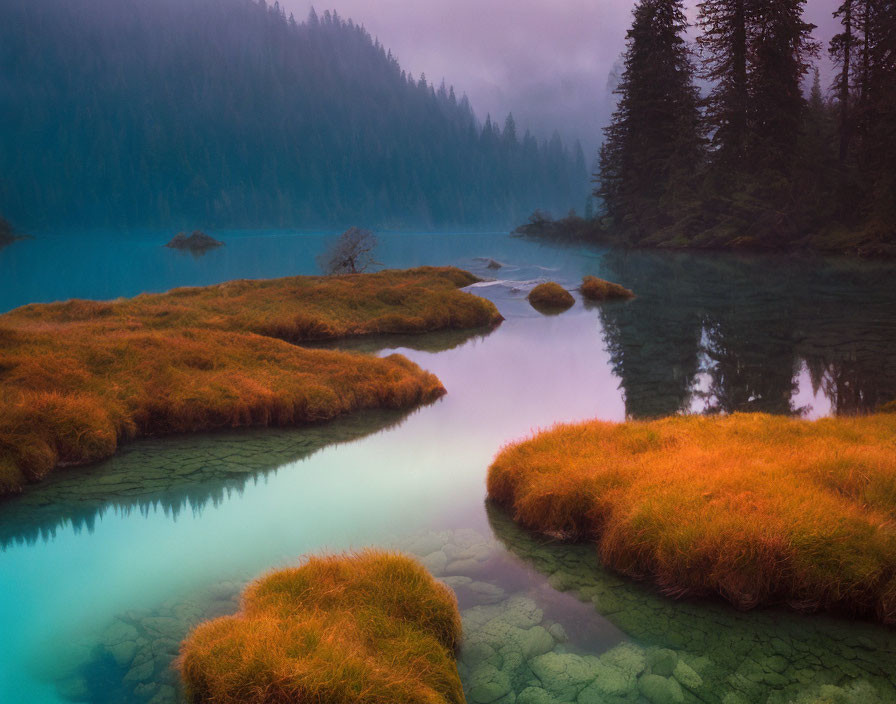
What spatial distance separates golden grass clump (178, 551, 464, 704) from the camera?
474 cm

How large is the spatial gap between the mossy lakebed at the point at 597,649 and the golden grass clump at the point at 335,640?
40cm

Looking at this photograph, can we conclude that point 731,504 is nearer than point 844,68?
Yes

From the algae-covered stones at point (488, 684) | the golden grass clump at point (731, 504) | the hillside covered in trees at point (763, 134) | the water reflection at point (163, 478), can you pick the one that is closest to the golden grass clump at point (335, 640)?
the algae-covered stones at point (488, 684)

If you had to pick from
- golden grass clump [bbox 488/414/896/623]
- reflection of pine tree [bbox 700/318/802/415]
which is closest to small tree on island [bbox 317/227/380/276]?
reflection of pine tree [bbox 700/318/802/415]

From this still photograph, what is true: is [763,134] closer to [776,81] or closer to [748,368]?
[776,81]

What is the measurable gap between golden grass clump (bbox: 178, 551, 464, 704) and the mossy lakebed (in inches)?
15.8

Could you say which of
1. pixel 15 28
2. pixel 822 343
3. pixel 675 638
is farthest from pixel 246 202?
pixel 675 638

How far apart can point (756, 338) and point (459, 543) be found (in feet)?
60.6

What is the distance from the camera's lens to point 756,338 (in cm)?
2295

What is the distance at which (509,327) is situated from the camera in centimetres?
2841

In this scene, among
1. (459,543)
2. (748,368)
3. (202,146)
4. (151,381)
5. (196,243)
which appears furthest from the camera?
(202,146)

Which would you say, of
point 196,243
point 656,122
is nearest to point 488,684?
point 656,122

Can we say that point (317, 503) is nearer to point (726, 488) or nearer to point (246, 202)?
point (726, 488)

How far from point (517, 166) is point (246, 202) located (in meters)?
71.5
